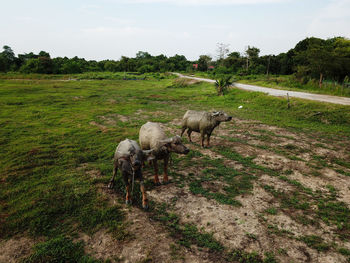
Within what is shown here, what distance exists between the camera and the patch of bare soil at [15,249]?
374cm

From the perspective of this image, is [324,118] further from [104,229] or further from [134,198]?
[104,229]

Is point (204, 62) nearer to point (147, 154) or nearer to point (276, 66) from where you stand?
point (276, 66)

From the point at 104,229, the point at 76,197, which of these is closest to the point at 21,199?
the point at 76,197

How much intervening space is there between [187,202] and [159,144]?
6.36 feet

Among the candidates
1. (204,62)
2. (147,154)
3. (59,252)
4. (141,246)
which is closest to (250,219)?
(141,246)

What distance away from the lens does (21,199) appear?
5.35 meters

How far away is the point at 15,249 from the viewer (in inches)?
154

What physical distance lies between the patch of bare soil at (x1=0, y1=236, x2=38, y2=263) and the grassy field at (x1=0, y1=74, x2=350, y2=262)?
0.07ft

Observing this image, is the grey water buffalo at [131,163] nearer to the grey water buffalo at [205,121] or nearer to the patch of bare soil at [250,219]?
the patch of bare soil at [250,219]

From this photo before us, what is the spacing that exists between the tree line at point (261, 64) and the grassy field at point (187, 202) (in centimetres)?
2111

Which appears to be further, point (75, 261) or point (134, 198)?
point (134, 198)

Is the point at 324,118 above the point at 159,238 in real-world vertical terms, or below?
above

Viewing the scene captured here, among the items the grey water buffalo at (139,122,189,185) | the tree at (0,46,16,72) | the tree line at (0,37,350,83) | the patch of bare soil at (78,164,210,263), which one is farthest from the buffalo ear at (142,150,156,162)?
the tree at (0,46,16,72)

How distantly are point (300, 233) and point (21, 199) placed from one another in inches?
→ 298
